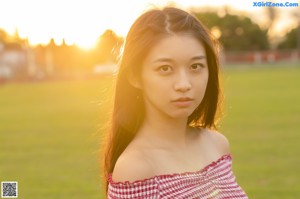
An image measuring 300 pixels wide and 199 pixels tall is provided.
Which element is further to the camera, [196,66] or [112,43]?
[112,43]

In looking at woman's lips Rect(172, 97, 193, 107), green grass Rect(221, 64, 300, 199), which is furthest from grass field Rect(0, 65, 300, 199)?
woman's lips Rect(172, 97, 193, 107)

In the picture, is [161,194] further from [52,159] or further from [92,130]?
[92,130]

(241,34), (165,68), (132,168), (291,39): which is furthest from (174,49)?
(291,39)

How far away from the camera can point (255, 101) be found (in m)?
16.1

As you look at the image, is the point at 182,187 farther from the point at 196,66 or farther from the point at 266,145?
the point at 266,145

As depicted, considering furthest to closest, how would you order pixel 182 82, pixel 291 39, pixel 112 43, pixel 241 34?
pixel 291 39 → pixel 241 34 → pixel 112 43 → pixel 182 82

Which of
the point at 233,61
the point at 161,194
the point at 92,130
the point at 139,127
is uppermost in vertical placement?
the point at 233,61

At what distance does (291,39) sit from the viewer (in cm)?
5175

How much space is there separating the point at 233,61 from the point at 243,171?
45117 millimetres

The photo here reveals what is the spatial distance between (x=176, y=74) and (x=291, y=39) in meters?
51.7

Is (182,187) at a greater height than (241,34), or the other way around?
(241,34)

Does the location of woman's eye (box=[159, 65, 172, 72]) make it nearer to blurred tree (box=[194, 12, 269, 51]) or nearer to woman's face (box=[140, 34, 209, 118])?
woman's face (box=[140, 34, 209, 118])

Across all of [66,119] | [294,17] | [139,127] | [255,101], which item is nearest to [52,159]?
[66,119]

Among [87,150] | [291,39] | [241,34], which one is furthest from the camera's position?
[291,39]
